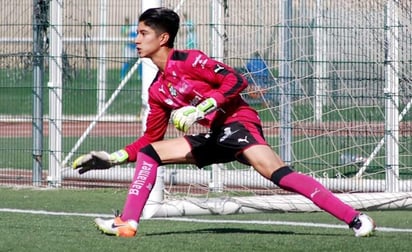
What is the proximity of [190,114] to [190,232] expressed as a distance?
1580mm

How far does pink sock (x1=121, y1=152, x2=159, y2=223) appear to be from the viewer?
894 centimetres

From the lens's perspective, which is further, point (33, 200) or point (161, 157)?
point (33, 200)

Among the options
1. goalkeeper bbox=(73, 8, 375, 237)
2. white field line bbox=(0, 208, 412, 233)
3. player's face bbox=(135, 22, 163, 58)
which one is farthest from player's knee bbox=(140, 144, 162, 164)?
white field line bbox=(0, 208, 412, 233)

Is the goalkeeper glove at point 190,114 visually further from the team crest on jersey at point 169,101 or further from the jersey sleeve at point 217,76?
the team crest on jersey at point 169,101

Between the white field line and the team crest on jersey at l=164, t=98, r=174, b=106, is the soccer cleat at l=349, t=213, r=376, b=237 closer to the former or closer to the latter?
the white field line

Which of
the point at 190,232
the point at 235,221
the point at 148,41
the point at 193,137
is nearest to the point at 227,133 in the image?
the point at 193,137

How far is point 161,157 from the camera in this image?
29.7 feet

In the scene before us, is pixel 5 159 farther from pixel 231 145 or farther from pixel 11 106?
pixel 231 145

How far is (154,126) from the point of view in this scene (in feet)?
30.6

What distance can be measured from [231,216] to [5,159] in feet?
22.4

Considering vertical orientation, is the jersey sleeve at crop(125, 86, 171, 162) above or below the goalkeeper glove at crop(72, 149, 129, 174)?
above

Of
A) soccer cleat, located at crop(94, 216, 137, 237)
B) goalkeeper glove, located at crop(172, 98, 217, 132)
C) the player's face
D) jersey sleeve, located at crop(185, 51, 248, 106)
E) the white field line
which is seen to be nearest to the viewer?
goalkeeper glove, located at crop(172, 98, 217, 132)

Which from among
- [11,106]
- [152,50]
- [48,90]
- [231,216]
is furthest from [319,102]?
[11,106]

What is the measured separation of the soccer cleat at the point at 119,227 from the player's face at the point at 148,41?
4.35 feet
